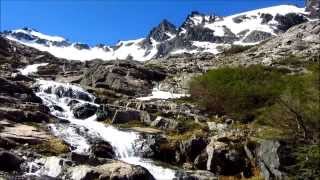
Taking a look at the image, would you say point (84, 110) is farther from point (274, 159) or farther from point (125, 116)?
point (274, 159)

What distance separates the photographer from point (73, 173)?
43.7 metres

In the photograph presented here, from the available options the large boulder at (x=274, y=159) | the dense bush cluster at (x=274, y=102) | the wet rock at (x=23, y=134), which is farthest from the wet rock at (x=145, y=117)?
the large boulder at (x=274, y=159)

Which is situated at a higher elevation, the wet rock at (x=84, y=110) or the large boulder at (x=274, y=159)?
the wet rock at (x=84, y=110)

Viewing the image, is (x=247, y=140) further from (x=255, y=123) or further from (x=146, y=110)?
(x=146, y=110)

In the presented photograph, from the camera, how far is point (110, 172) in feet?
142

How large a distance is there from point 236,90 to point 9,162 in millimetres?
36132

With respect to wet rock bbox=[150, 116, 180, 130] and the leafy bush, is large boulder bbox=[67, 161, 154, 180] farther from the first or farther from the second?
the leafy bush

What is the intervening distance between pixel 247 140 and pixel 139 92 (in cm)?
5220

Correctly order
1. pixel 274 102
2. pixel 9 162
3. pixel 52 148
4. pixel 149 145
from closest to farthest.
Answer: pixel 9 162
pixel 52 148
pixel 149 145
pixel 274 102

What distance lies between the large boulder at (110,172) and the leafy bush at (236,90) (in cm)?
2551

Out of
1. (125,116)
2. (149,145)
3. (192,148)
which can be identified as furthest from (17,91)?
(192,148)

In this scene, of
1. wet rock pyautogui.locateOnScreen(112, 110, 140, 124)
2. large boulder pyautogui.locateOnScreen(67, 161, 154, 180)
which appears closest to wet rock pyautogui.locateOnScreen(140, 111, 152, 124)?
wet rock pyautogui.locateOnScreen(112, 110, 140, 124)

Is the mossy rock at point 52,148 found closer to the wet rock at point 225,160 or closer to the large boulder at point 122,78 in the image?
the wet rock at point 225,160

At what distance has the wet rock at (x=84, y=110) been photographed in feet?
239
